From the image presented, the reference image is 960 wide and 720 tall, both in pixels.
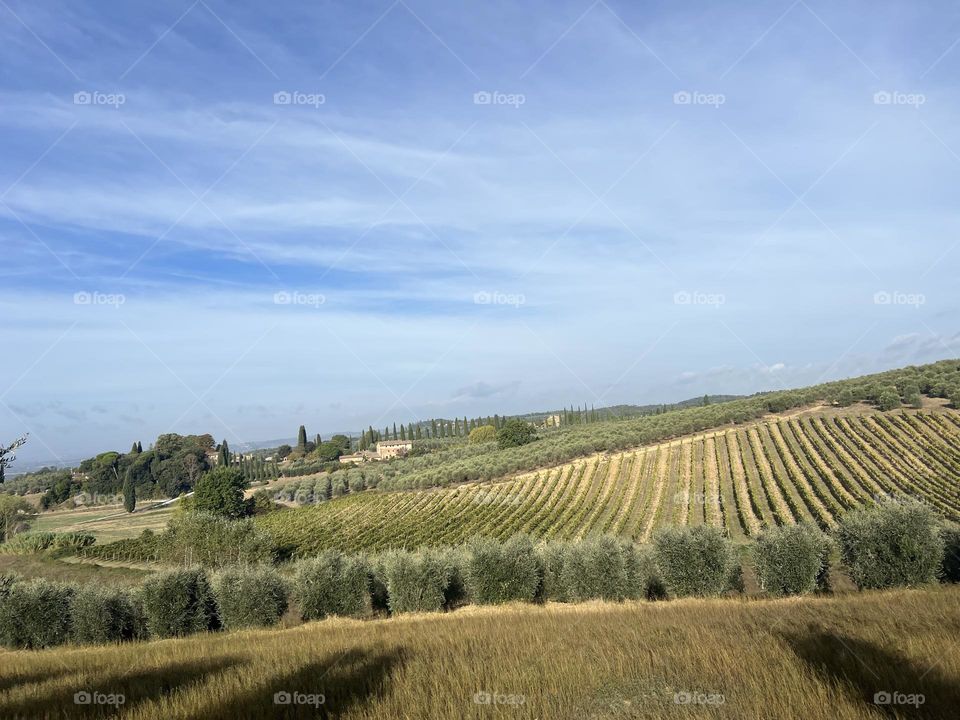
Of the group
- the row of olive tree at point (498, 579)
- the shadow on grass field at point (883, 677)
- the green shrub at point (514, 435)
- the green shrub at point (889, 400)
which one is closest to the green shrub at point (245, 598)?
the row of olive tree at point (498, 579)

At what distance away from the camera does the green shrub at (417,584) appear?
84.3 feet

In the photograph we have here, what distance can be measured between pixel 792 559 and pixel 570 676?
22.0 m

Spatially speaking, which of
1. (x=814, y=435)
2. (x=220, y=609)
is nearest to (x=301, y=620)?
(x=220, y=609)

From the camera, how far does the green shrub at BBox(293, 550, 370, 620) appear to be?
2556 centimetres

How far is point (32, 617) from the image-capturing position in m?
23.1

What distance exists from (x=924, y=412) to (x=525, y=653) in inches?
3111

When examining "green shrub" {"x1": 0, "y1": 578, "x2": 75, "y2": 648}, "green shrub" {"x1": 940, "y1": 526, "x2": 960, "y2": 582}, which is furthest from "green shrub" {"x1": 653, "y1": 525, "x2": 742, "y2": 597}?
"green shrub" {"x1": 0, "y1": 578, "x2": 75, "y2": 648}

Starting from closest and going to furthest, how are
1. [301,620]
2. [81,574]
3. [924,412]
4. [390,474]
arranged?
[301,620] < [81,574] < [924,412] < [390,474]

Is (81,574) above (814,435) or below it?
below

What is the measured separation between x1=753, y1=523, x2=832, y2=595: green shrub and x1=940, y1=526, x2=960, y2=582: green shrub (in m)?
3.92

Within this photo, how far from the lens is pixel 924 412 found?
6806cm

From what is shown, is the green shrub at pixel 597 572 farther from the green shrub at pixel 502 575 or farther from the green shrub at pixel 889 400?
the green shrub at pixel 889 400

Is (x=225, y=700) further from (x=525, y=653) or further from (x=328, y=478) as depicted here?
(x=328, y=478)

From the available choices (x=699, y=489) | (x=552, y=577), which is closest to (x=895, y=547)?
(x=552, y=577)
